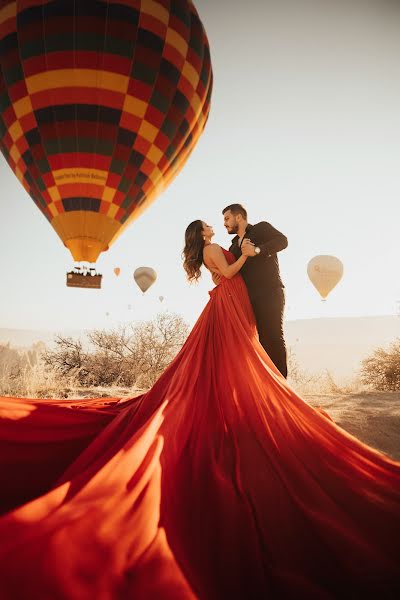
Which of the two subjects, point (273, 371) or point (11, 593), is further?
point (273, 371)

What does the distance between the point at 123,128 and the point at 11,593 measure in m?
9.78

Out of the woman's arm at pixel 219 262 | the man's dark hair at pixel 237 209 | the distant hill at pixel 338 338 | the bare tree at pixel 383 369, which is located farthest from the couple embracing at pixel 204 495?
the distant hill at pixel 338 338

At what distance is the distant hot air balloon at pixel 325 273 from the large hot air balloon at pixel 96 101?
9467 millimetres

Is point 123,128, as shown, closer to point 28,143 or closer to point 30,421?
point 28,143

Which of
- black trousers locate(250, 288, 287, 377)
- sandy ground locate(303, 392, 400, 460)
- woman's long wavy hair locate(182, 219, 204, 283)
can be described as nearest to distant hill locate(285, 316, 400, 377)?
sandy ground locate(303, 392, 400, 460)

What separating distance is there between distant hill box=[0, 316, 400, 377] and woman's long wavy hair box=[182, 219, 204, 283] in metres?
52.1

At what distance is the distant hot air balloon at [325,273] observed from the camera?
16047mm

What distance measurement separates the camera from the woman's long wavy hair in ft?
11.5

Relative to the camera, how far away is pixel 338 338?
81500 mm

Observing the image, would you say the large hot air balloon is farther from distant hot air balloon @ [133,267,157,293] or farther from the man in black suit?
distant hot air balloon @ [133,267,157,293]

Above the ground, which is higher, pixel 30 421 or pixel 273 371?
pixel 273 371

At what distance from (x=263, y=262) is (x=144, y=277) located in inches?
579

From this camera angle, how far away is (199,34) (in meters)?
9.40

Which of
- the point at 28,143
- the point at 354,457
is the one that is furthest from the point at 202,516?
the point at 28,143
